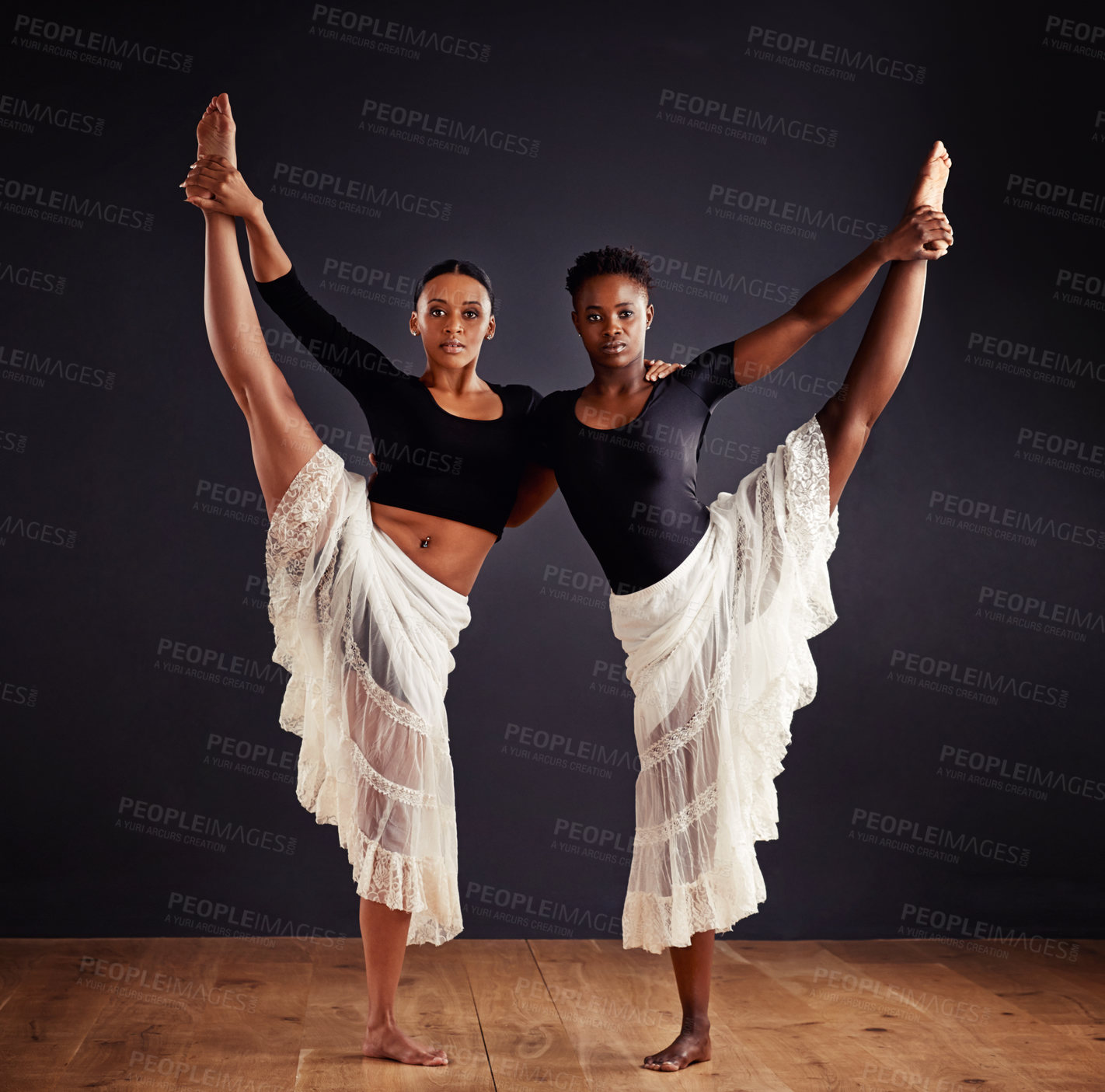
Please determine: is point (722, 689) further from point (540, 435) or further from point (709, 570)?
point (540, 435)

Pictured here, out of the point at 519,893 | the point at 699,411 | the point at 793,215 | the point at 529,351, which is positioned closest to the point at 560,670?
the point at 519,893

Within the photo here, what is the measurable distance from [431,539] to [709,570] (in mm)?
618

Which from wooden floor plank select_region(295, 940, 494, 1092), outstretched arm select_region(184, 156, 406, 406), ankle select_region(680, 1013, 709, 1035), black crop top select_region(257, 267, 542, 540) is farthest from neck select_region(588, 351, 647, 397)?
wooden floor plank select_region(295, 940, 494, 1092)

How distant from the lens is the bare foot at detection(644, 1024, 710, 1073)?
2164mm

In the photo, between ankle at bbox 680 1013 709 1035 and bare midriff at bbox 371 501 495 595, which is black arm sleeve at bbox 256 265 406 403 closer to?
bare midriff at bbox 371 501 495 595

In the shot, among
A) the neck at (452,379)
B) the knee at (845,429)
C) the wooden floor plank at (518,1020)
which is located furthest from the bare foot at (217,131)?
the wooden floor plank at (518,1020)

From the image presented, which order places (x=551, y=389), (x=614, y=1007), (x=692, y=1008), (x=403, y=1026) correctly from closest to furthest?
(x=692, y=1008) < (x=403, y=1026) < (x=614, y=1007) < (x=551, y=389)

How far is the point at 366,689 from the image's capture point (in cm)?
220

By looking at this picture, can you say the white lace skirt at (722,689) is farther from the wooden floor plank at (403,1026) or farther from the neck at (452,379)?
the neck at (452,379)

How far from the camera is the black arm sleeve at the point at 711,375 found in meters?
2.32

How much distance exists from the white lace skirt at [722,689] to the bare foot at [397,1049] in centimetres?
48

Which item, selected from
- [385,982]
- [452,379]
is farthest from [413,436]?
[385,982]

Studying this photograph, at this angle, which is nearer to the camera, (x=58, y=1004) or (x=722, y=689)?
(x=722, y=689)

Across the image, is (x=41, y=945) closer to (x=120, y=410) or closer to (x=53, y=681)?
(x=53, y=681)
